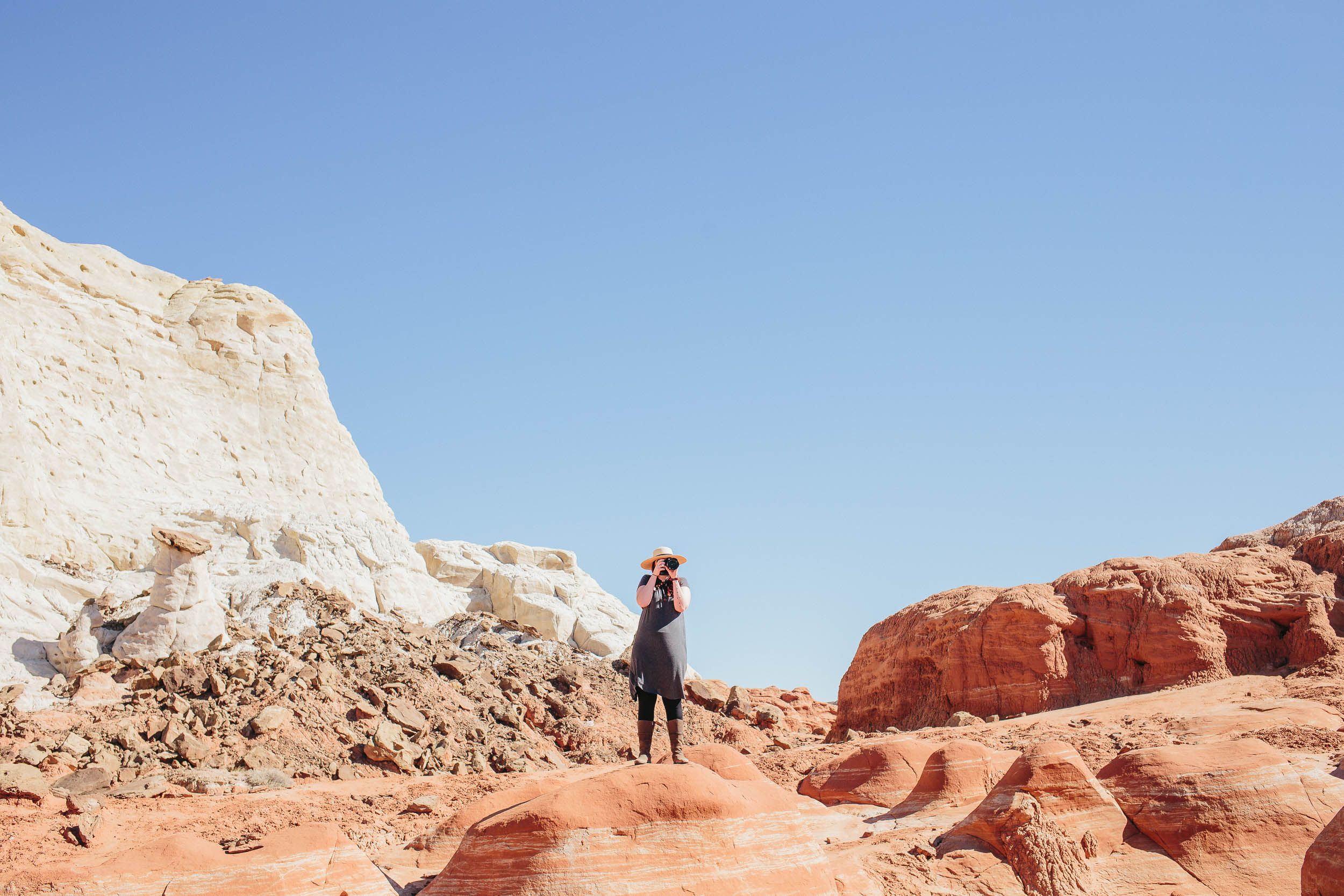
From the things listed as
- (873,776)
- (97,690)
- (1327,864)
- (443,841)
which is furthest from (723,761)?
(97,690)

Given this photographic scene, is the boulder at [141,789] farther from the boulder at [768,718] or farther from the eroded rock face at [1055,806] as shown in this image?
the boulder at [768,718]

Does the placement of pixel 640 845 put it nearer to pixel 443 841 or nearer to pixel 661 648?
pixel 661 648

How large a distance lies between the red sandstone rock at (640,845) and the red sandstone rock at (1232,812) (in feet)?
11.2

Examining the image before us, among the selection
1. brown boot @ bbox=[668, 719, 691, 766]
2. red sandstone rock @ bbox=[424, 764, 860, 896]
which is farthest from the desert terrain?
brown boot @ bbox=[668, 719, 691, 766]

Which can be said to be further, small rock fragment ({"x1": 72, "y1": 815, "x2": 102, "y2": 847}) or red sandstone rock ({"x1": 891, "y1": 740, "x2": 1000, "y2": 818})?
red sandstone rock ({"x1": 891, "y1": 740, "x2": 1000, "y2": 818})

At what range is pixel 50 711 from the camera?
44.0 feet

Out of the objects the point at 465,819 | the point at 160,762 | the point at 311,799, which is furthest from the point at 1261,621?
the point at 160,762

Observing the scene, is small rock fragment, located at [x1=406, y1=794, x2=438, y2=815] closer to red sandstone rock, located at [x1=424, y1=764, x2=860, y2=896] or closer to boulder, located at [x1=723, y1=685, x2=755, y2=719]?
red sandstone rock, located at [x1=424, y1=764, x2=860, y2=896]

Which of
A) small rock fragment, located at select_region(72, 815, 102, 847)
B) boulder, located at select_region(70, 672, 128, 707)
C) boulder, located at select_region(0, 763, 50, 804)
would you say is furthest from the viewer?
boulder, located at select_region(70, 672, 128, 707)

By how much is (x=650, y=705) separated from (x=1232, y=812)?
487 centimetres

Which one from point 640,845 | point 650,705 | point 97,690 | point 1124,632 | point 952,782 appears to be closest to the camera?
point 640,845

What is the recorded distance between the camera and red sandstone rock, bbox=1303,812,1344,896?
6016 mm

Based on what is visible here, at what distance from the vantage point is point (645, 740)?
24.7ft

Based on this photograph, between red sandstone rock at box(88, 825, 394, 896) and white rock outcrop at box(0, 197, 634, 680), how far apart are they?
A: 9.76m
